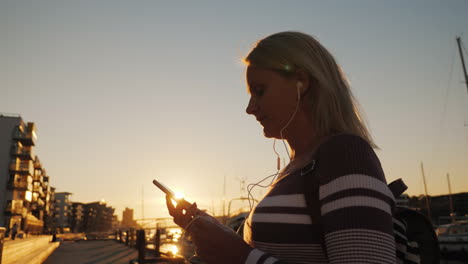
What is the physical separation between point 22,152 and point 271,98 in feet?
272

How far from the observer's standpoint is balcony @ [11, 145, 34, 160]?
234 ft

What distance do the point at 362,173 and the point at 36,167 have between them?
10831cm

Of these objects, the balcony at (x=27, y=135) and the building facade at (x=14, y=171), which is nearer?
the building facade at (x=14, y=171)

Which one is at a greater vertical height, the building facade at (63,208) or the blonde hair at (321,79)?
the building facade at (63,208)

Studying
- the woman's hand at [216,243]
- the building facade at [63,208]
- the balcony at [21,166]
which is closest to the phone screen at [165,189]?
the woman's hand at [216,243]

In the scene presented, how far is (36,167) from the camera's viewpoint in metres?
96.4

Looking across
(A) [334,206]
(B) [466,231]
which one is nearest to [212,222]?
(A) [334,206]

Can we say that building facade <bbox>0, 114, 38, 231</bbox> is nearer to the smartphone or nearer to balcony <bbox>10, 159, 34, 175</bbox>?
balcony <bbox>10, 159, 34, 175</bbox>

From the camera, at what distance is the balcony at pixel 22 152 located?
71.2 meters

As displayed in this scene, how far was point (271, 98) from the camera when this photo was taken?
1750 millimetres

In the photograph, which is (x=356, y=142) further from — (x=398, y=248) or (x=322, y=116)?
(x=398, y=248)

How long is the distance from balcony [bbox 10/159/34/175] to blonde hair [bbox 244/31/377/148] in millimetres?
80257

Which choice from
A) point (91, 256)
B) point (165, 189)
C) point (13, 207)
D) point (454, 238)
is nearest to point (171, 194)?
point (165, 189)

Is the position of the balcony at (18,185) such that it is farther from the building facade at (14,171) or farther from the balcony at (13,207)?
the balcony at (13,207)
